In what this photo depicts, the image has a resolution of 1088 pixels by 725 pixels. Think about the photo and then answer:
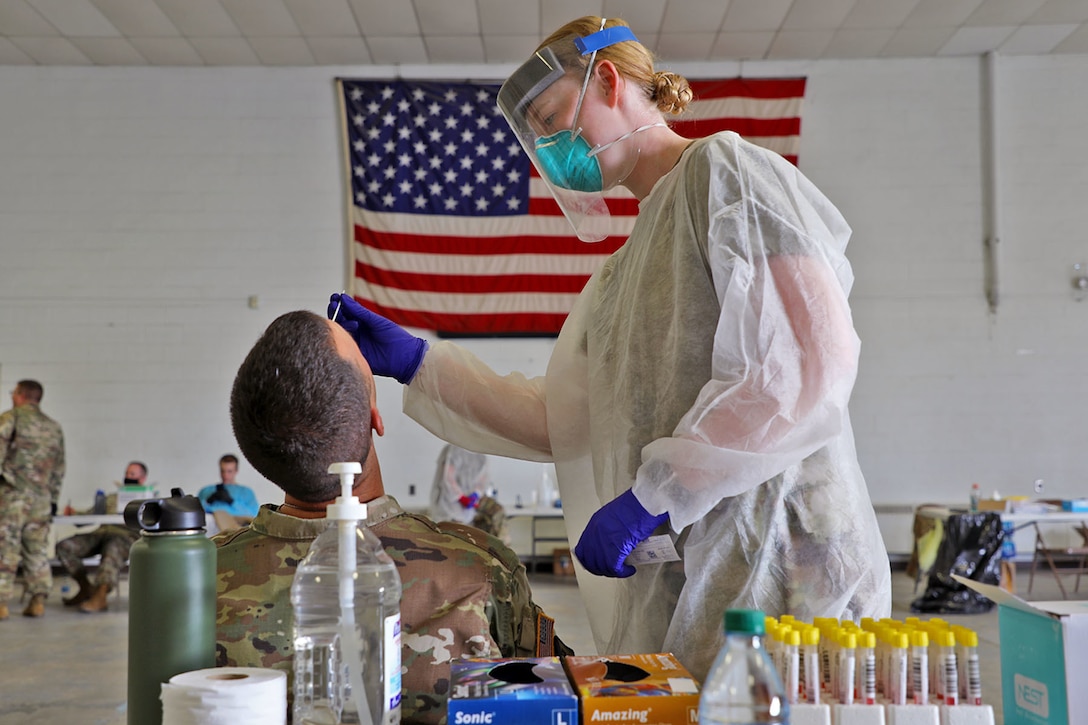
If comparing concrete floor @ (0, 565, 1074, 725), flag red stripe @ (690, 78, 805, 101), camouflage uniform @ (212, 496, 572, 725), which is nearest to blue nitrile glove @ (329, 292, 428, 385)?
camouflage uniform @ (212, 496, 572, 725)

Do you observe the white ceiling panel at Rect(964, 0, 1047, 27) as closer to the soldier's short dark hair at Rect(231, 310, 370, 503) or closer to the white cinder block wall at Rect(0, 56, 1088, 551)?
the white cinder block wall at Rect(0, 56, 1088, 551)

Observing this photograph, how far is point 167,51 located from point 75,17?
77 centimetres

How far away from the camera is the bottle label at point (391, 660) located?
87 cm

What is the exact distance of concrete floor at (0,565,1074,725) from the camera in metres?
3.73

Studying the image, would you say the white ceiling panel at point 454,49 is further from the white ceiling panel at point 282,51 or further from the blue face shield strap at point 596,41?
the blue face shield strap at point 596,41

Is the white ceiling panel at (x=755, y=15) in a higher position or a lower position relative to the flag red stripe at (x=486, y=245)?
higher

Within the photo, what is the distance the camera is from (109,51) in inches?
311

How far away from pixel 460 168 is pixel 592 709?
7384 mm

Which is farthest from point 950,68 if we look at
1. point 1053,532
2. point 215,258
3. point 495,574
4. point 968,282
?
point 495,574

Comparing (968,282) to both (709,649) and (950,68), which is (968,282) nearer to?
(950,68)

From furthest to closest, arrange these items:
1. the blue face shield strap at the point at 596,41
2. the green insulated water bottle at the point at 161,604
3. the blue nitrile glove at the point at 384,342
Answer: the blue nitrile glove at the point at 384,342 → the blue face shield strap at the point at 596,41 → the green insulated water bottle at the point at 161,604

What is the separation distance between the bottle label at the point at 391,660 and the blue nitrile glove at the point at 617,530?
0.37 meters

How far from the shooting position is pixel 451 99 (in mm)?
7949

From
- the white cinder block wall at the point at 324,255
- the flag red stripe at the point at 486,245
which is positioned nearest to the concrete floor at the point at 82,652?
the white cinder block wall at the point at 324,255
